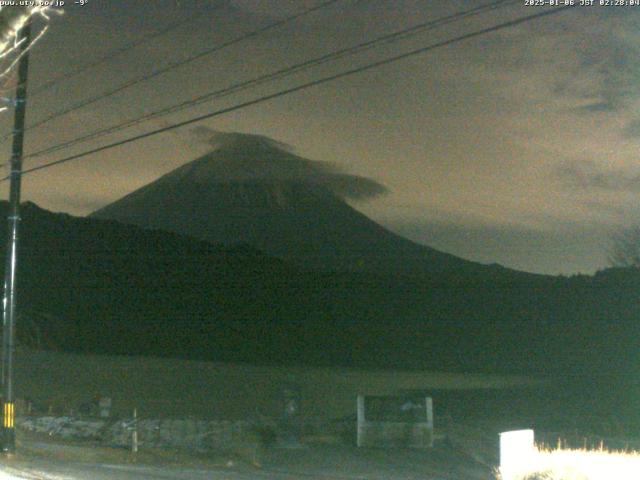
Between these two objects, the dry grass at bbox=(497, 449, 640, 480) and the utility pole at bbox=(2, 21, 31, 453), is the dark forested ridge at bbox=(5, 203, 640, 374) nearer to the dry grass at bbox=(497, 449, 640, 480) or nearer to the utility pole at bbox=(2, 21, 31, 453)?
the utility pole at bbox=(2, 21, 31, 453)

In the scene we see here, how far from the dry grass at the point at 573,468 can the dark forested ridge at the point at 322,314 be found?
45329 millimetres

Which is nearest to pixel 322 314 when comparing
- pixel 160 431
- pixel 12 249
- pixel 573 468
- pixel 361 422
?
pixel 160 431

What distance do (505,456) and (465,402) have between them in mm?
33208

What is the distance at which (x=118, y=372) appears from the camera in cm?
5434

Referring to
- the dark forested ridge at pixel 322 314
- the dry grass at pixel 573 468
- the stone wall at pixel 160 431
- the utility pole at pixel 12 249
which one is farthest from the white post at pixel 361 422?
the dark forested ridge at pixel 322 314

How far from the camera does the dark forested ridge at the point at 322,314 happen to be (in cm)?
6312

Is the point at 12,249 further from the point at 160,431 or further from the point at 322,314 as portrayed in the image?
the point at 322,314

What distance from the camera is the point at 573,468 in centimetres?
1276

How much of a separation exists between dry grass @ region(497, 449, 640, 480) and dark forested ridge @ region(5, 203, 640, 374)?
45.3m

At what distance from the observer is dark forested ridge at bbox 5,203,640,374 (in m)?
63.1

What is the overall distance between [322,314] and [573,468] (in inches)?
2465

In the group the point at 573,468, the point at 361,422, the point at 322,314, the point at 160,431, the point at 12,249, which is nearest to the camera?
the point at 573,468

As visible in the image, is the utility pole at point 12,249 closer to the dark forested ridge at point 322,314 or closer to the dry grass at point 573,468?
the dry grass at point 573,468

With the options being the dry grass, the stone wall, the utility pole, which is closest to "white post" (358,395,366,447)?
the stone wall
